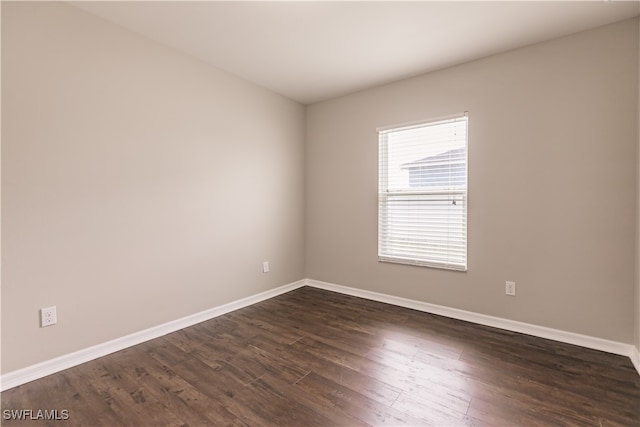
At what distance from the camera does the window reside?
2912 mm

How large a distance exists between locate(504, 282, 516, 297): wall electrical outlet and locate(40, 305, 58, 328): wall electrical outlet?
→ 3540 mm

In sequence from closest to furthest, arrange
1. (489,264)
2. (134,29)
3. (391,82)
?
1. (134,29)
2. (489,264)
3. (391,82)

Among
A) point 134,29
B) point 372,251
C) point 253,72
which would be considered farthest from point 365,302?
point 134,29

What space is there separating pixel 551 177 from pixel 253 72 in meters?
2.95

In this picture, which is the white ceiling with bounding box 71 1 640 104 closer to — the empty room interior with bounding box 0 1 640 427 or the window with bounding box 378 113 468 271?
the empty room interior with bounding box 0 1 640 427

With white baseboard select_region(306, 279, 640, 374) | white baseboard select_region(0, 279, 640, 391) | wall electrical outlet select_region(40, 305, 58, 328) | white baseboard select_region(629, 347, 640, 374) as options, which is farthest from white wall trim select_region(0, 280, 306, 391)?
white baseboard select_region(629, 347, 640, 374)

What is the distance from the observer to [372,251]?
11.5 feet

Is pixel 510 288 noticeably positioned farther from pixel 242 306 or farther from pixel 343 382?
pixel 242 306

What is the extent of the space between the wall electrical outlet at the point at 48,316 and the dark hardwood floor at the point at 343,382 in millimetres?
342

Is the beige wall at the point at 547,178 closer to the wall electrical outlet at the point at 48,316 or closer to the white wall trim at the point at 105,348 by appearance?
the white wall trim at the point at 105,348

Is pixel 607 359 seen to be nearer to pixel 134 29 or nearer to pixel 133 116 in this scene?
pixel 133 116

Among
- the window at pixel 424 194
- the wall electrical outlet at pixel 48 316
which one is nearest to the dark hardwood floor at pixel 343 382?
the wall electrical outlet at pixel 48 316

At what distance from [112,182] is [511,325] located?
3.55 m

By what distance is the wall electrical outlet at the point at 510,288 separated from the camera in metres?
2.63
